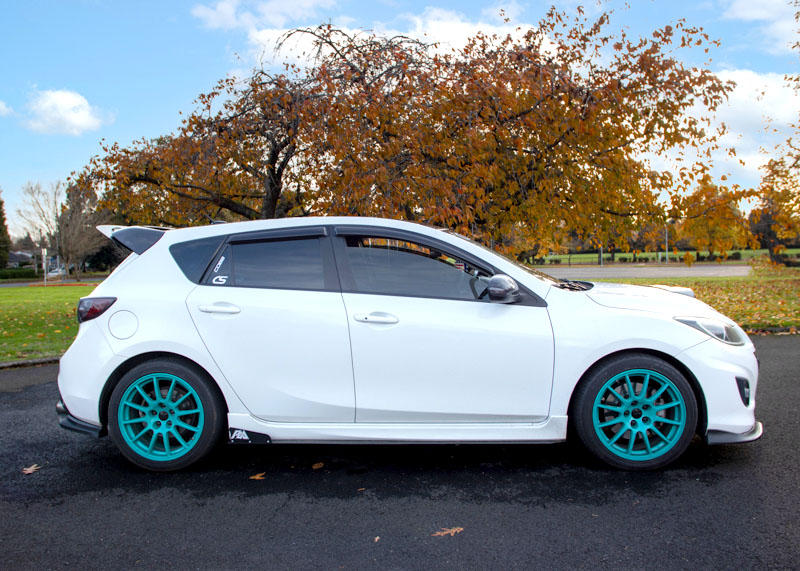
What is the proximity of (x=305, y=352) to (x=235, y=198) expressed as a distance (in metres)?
11.1

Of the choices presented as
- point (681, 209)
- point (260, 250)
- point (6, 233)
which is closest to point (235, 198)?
point (681, 209)

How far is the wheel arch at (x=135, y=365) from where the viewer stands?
3.86 meters

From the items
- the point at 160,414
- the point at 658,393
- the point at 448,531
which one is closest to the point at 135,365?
the point at 160,414

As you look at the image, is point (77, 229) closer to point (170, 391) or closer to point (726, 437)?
point (170, 391)

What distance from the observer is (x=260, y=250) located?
13.1 feet

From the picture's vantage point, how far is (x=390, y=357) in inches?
143

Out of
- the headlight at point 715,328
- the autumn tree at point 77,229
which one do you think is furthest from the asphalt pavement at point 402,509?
the autumn tree at point 77,229

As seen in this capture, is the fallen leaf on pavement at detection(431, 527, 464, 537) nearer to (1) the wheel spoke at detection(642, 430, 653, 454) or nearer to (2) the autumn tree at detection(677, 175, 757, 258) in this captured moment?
(1) the wheel spoke at detection(642, 430, 653, 454)

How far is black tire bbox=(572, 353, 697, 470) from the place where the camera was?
365 cm

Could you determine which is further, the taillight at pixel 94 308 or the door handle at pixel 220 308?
the taillight at pixel 94 308

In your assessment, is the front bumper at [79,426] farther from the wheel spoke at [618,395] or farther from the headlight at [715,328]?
the headlight at [715,328]

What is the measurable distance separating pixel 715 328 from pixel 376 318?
2.16 meters

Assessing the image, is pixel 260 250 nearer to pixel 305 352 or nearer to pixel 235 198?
pixel 305 352

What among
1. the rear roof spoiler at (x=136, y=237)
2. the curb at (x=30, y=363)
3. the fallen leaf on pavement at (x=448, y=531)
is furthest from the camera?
the curb at (x=30, y=363)
